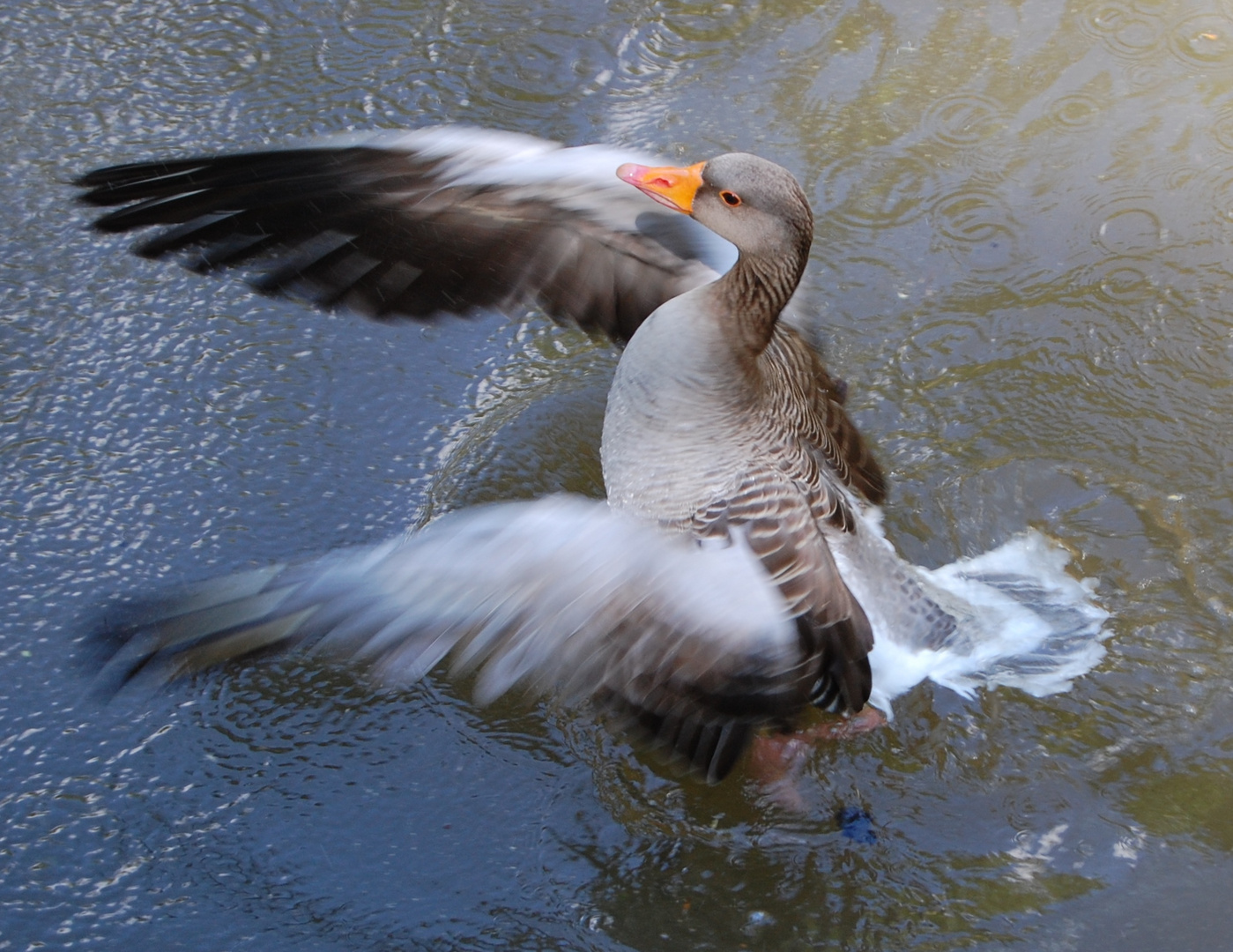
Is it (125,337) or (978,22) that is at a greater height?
(978,22)

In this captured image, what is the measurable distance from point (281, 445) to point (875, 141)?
2.30 metres

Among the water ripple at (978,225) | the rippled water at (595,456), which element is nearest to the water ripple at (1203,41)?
the rippled water at (595,456)

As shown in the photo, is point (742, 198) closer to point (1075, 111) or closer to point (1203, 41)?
point (1075, 111)

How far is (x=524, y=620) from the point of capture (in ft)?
6.48

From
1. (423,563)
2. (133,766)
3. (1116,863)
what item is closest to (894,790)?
(1116,863)

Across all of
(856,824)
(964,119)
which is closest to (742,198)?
(856,824)

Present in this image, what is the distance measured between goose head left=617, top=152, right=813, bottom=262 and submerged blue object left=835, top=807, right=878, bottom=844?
128 centimetres

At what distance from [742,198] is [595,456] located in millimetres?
886

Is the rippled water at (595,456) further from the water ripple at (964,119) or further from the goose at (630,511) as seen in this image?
the goose at (630,511)

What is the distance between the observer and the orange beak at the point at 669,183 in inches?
105

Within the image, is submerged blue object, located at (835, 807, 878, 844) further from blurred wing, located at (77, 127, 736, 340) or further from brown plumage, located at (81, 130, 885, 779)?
blurred wing, located at (77, 127, 736, 340)

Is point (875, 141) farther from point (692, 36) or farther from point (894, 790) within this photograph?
point (894, 790)

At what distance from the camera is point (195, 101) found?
3865 millimetres

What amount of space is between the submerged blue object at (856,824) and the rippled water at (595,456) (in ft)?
0.10
